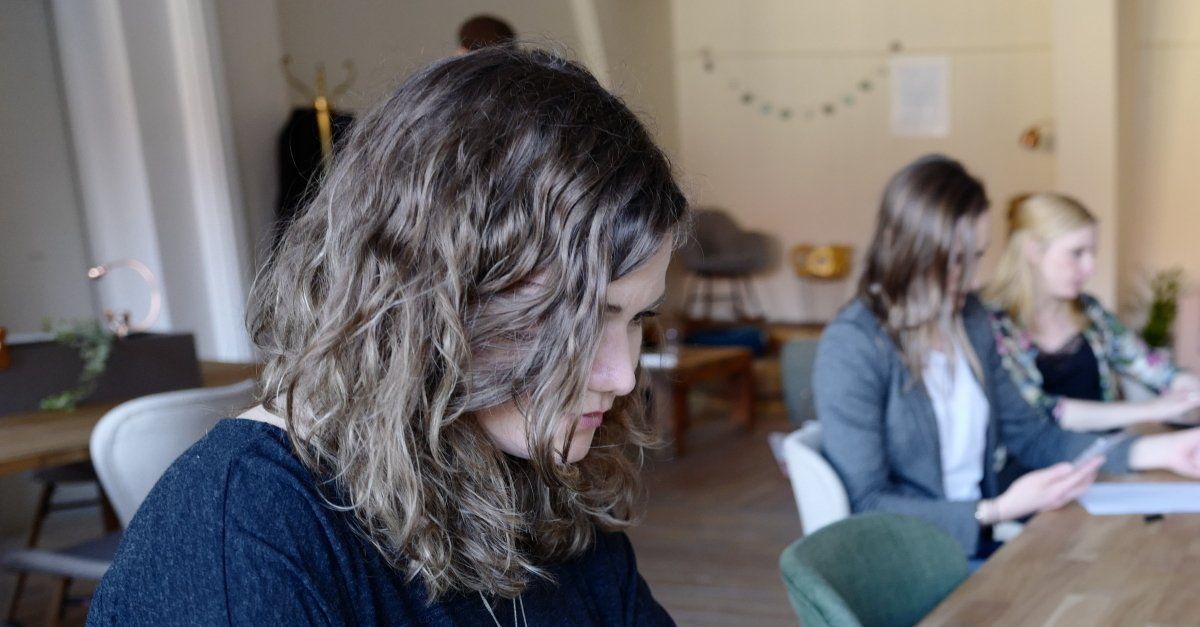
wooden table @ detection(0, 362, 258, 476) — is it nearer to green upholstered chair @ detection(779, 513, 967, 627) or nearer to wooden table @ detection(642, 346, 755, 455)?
green upholstered chair @ detection(779, 513, 967, 627)

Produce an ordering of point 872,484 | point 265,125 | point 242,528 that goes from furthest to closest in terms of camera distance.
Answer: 1. point 265,125
2. point 872,484
3. point 242,528

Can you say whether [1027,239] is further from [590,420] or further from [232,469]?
[232,469]

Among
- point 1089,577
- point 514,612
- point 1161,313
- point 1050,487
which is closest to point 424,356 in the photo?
point 514,612

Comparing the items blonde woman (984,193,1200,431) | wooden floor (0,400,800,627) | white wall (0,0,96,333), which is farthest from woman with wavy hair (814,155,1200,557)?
white wall (0,0,96,333)

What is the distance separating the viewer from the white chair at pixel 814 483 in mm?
2170

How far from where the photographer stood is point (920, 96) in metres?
7.63

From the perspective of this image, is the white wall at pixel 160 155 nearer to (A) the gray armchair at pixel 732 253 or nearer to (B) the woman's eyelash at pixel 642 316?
(B) the woman's eyelash at pixel 642 316

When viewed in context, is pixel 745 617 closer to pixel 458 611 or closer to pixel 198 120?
pixel 458 611

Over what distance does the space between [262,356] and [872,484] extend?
145 cm

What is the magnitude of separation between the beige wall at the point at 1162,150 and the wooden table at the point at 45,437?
5519 mm

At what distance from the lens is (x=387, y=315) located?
2.95 ft

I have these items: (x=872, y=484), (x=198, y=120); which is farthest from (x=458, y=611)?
(x=198, y=120)

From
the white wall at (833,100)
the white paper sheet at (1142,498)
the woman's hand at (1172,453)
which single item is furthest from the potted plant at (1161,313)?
the white paper sheet at (1142,498)

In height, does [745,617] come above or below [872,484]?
below
